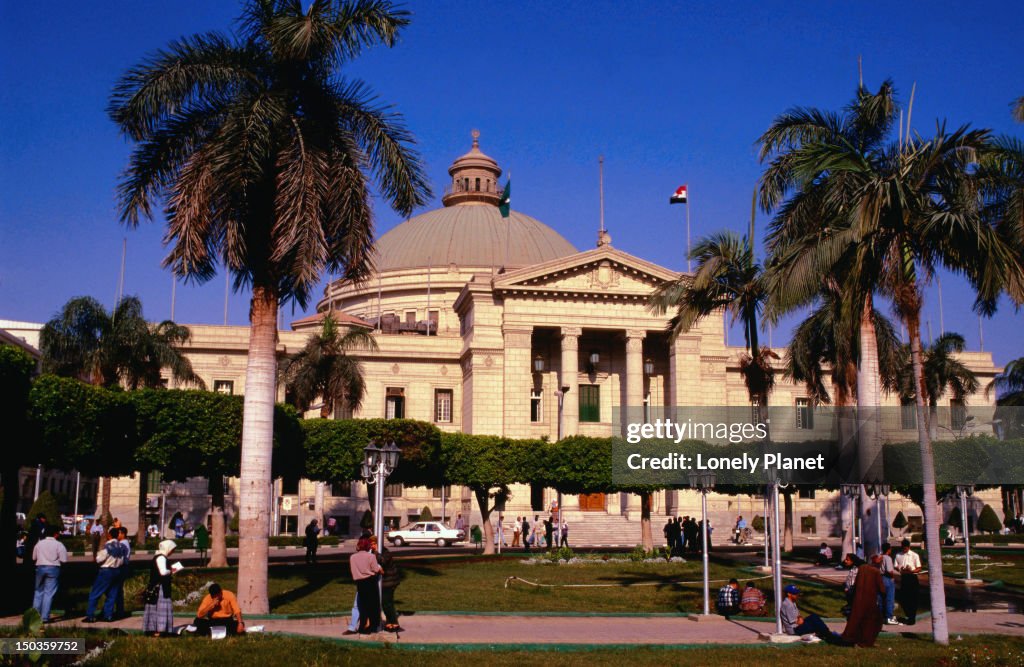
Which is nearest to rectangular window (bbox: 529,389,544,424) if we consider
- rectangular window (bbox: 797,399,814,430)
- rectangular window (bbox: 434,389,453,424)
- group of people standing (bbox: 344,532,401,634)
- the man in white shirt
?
rectangular window (bbox: 434,389,453,424)

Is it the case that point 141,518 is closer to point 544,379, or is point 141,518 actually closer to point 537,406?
point 537,406

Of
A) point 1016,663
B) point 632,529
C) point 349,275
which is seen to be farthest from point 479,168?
point 1016,663

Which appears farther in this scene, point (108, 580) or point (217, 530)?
point (217, 530)

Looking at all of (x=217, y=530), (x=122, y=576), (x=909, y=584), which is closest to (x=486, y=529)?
(x=217, y=530)

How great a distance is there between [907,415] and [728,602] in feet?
143

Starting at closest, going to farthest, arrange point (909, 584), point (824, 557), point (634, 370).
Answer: point (909, 584) < point (824, 557) < point (634, 370)

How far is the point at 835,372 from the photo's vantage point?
39.0 meters

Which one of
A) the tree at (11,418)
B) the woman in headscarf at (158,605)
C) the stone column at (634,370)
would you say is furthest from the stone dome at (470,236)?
the woman in headscarf at (158,605)

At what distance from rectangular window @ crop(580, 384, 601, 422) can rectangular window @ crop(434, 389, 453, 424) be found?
29.3 feet

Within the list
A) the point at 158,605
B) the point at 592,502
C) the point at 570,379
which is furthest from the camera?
the point at 592,502

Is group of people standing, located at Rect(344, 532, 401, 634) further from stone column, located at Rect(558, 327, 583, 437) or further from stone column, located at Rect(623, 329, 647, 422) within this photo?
stone column, located at Rect(623, 329, 647, 422)

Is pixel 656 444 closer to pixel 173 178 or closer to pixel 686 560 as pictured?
pixel 686 560

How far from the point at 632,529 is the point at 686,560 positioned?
20.6 m

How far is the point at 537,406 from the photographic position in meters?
62.7
